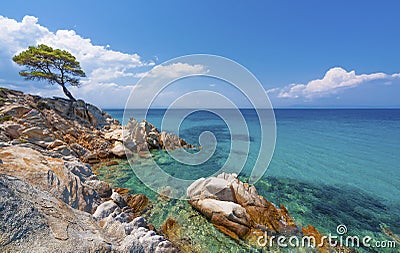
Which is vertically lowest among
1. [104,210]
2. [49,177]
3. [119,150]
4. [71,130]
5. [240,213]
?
[240,213]

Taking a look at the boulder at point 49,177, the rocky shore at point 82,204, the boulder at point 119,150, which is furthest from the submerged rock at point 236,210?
the boulder at point 119,150

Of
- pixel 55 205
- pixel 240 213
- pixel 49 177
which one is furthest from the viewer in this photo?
pixel 240 213

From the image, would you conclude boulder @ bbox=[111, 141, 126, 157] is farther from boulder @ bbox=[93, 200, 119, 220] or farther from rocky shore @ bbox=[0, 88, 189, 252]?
boulder @ bbox=[93, 200, 119, 220]

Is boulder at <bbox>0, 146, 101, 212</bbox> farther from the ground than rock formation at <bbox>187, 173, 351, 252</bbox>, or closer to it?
farther from the ground

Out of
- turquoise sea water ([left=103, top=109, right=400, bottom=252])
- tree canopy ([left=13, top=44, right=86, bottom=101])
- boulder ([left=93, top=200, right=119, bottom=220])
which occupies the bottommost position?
turquoise sea water ([left=103, top=109, right=400, bottom=252])

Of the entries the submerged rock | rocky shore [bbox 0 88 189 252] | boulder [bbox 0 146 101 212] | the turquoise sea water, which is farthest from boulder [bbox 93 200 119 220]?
the submerged rock

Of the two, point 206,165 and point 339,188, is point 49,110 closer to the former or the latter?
point 206,165

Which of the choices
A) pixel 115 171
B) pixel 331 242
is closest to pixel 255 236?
pixel 331 242

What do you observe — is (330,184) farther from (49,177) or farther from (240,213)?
(49,177)

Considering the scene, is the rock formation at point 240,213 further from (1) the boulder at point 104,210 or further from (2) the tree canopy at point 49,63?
(2) the tree canopy at point 49,63

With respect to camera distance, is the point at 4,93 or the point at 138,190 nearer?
the point at 138,190

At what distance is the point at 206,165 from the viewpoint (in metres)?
17.6

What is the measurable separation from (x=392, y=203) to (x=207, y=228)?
39.3ft

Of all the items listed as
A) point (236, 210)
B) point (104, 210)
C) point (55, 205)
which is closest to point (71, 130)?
point (104, 210)
